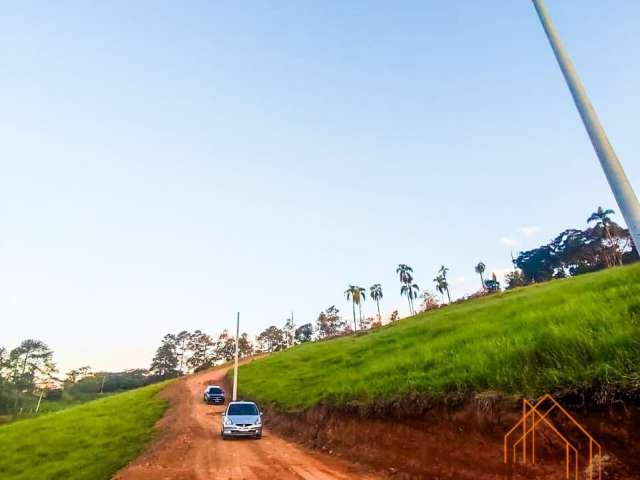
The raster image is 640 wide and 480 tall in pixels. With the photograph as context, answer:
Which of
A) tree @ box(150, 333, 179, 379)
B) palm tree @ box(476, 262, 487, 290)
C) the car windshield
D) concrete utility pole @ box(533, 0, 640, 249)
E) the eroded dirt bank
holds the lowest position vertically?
the eroded dirt bank

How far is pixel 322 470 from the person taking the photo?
12.9 meters

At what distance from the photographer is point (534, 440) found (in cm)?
847

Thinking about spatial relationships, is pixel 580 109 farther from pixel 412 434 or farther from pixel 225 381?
pixel 225 381

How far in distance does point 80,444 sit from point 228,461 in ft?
59.3

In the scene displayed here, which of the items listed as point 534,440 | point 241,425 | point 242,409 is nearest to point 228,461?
point 241,425

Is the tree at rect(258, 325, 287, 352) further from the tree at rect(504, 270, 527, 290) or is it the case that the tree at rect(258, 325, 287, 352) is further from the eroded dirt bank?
the eroded dirt bank

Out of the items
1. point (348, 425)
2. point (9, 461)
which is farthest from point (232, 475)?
point (9, 461)

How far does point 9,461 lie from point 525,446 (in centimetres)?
3294

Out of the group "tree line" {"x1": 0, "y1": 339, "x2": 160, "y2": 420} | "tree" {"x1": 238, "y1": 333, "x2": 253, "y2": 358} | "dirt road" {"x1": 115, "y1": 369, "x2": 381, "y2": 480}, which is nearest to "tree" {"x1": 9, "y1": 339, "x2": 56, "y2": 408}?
"tree line" {"x1": 0, "y1": 339, "x2": 160, "y2": 420}

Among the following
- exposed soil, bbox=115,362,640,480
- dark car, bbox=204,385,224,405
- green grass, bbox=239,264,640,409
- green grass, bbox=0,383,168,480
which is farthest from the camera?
dark car, bbox=204,385,224,405

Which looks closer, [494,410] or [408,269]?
[494,410]

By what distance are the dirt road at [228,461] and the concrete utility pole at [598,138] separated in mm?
10132

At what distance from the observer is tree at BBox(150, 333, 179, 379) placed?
13362cm

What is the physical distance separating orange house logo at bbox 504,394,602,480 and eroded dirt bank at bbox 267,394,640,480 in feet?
0.32
